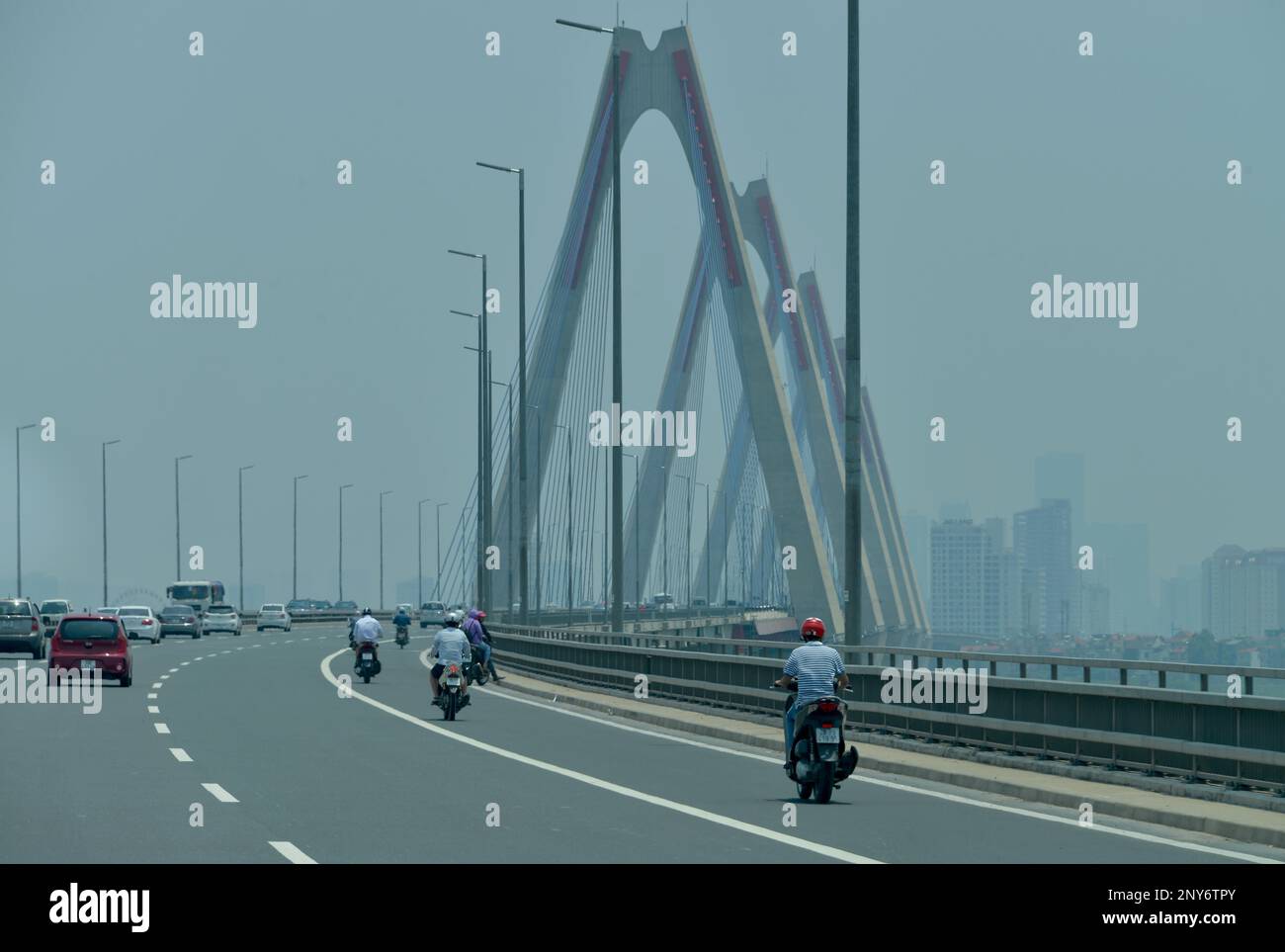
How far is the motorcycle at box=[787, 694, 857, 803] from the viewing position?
16.5m

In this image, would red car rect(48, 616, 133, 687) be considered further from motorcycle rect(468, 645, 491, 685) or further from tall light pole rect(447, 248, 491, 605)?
tall light pole rect(447, 248, 491, 605)

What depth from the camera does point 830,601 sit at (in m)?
63.7

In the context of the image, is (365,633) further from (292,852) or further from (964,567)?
(964,567)

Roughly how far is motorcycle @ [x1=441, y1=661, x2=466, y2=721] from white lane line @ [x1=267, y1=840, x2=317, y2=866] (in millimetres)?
14799

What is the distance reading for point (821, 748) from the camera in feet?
54.2

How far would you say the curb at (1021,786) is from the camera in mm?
14031

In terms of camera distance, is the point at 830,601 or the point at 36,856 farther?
the point at 830,601

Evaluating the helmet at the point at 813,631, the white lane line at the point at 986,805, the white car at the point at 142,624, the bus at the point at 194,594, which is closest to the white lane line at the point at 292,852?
the helmet at the point at 813,631

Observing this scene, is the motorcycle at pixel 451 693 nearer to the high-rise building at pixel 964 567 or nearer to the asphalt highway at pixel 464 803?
the asphalt highway at pixel 464 803
